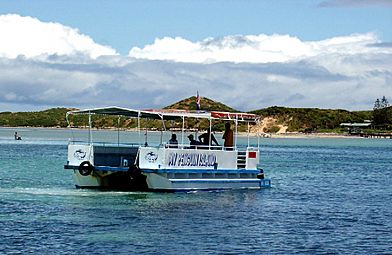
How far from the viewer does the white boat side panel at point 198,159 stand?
115ft

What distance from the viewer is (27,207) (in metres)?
31.0

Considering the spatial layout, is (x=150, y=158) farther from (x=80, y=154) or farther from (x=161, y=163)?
(x=80, y=154)

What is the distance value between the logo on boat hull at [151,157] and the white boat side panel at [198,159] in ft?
1.31

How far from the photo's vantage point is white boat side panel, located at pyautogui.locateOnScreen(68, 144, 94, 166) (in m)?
35.9

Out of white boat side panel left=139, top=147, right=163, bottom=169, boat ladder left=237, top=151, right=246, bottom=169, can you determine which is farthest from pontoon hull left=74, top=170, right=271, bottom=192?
boat ladder left=237, top=151, right=246, bottom=169

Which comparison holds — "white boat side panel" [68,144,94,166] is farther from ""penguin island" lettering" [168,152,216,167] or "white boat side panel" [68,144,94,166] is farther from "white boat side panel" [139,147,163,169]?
""penguin island" lettering" [168,152,216,167]

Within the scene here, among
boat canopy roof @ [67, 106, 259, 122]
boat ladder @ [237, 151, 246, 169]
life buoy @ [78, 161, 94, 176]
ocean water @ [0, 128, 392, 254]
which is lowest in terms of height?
ocean water @ [0, 128, 392, 254]

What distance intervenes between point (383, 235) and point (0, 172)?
30.3 meters

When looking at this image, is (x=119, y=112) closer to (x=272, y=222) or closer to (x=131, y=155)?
(x=131, y=155)

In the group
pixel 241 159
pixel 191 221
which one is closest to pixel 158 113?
pixel 241 159

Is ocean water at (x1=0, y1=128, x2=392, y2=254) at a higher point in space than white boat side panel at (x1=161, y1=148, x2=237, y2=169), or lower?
lower

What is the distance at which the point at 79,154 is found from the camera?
35.9 metres

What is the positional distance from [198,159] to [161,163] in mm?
2104

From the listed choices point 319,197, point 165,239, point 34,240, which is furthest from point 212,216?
point 319,197
